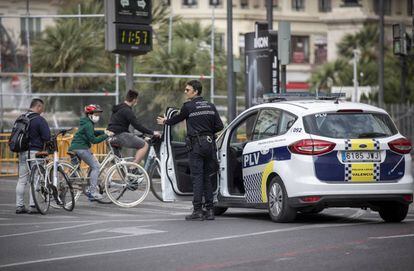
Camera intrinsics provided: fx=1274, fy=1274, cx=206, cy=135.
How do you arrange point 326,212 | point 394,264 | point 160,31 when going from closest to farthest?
point 394,264 < point 326,212 < point 160,31

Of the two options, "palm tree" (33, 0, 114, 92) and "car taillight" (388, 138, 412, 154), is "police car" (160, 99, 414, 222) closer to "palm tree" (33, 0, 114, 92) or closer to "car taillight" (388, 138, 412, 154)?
"car taillight" (388, 138, 412, 154)

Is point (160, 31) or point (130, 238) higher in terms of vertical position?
point (160, 31)

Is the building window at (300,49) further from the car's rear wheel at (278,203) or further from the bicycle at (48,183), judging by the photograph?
the car's rear wheel at (278,203)

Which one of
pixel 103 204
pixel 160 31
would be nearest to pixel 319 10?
pixel 160 31

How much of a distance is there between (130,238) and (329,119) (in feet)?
9.66

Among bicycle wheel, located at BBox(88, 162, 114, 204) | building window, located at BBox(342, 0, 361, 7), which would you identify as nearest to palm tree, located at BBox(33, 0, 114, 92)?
bicycle wheel, located at BBox(88, 162, 114, 204)

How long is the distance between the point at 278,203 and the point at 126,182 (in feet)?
13.4

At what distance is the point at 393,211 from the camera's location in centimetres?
1541

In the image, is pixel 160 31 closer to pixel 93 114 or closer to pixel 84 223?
pixel 93 114

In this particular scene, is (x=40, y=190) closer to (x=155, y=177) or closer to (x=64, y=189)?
(x=64, y=189)

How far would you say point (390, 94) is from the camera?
178 ft

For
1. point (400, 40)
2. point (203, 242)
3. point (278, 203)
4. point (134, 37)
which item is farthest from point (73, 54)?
point (203, 242)

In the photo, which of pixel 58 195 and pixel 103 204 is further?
pixel 103 204

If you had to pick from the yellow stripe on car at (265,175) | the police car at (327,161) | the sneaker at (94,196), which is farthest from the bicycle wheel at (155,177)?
the yellow stripe on car at (265,175)
